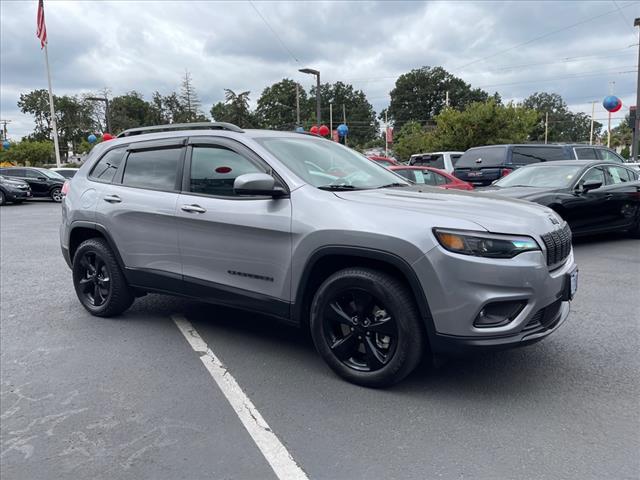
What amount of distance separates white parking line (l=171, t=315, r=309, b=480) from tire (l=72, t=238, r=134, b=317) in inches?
37.0

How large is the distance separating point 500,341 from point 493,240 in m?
0.60

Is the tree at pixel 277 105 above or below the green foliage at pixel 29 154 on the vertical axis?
Answer: above

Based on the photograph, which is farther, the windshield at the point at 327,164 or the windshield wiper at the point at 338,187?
the windshield at the point at 327,164

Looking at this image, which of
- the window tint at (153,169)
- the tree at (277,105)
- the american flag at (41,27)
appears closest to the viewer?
the window tint at (153,169)

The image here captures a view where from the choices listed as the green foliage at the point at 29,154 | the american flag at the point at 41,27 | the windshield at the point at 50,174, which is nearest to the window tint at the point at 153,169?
the windshield at the point at 50,174

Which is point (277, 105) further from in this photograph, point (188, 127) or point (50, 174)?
point (188, 127)

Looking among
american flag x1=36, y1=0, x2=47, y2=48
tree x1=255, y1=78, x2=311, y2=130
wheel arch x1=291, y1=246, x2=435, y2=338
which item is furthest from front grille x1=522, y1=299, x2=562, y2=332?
tree x1=255, y1=78, x2=311, y2=130

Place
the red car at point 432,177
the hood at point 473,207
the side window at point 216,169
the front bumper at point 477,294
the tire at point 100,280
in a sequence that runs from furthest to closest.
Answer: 1. the red car at point 432,177
2. the tire at point 100,280
3. the side window at point 216,169
4. the hood at point 473,207
5. the front bumper at point 477,294

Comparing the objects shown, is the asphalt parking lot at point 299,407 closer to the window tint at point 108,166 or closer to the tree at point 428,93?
the window tint at point 108,166

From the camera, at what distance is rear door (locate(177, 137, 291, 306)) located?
371 centimetres

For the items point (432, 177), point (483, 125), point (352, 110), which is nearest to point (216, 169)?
point (432, 177)

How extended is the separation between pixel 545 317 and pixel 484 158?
12014 mm

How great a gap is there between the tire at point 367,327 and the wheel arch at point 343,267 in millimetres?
60

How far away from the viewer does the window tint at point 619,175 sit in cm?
901
